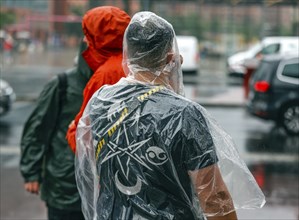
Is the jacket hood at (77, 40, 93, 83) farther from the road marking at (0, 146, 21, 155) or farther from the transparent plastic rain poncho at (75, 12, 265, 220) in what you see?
the road marking at (0, 146, 21, 155)

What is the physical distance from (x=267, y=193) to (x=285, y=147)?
3.45 metres

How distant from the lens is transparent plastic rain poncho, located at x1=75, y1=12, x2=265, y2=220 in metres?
2.22

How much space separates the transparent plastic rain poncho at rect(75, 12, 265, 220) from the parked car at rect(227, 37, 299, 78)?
18.5 metres

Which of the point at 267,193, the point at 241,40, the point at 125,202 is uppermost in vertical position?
the point at 125,202

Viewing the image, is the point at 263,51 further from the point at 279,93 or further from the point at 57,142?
the point at 57,142

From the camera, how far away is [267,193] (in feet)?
24.4

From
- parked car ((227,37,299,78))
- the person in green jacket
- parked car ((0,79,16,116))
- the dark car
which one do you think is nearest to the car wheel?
the dark car

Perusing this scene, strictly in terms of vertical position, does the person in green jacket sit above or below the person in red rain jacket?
below

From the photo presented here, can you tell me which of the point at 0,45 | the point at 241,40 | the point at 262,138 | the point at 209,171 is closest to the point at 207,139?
the point at 209,171

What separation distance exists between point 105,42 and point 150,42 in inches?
33.0

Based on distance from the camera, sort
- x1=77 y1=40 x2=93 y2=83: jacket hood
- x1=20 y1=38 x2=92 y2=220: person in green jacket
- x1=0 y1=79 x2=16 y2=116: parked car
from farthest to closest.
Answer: x1=0 y1=79 x2=16 y2=116: parked car → x1=20 y1=38 x2=92 y2=220: person in green jacket → x1=77 y1=40 x2=93 y2=83: jacket hood

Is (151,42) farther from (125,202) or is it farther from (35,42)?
(35,42)

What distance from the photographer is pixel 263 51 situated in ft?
75.8

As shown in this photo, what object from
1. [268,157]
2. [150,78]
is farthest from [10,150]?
[150,78]
